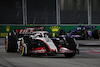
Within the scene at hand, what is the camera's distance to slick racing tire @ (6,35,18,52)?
43.6ft

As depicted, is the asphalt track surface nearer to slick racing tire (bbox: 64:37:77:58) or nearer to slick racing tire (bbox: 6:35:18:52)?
slick racing tire (bbox: 64:37:77:58)

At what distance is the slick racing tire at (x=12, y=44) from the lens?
1329 centimetres

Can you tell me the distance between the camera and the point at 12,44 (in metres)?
13.4

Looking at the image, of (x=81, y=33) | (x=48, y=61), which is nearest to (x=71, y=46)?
(x=48, y=61)

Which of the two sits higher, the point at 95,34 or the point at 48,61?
the point at 95,34

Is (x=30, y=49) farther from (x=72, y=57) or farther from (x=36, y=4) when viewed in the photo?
(x=36, y=4)

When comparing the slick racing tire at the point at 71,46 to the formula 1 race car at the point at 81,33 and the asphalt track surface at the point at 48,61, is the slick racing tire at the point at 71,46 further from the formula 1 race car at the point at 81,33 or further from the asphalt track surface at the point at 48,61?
the formula 1 race car at the point at 81,33

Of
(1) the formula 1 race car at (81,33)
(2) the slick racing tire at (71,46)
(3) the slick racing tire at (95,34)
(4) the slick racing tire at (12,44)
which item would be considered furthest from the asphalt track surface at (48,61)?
(3) the slick racing tire at (95,34)

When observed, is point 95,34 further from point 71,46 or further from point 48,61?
point 48,61

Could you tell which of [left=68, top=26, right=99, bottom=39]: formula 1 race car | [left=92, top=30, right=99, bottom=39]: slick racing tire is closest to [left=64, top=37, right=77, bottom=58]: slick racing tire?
[left=68, top=26, right=99, bottom=39]: formula 1 race car

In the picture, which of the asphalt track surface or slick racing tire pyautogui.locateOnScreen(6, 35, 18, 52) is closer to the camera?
the asphalt track surface

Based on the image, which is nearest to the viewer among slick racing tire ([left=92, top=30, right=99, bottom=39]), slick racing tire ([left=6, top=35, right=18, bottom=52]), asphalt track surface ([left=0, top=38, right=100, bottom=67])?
asphalt track surface ([left=0, top=38, right=100, bottom=67])

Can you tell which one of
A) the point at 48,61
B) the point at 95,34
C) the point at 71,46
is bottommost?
the point at 48,61

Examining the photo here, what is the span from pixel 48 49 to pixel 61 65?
212cm
